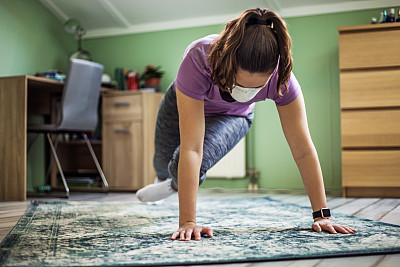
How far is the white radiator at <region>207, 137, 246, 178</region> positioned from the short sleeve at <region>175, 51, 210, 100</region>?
2485 millimetres

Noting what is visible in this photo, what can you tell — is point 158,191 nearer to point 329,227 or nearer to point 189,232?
point 189,232

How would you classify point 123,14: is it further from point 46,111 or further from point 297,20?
point 297,20

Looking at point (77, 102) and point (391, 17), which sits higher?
point (391, 17)

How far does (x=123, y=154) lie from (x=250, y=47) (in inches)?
110

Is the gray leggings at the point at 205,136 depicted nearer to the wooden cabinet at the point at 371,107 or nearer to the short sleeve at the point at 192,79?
the short sleeve at the point at 192,79

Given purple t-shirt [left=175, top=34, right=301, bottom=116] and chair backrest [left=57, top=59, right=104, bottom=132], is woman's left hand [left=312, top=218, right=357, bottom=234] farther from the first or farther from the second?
chair backrest [left=57, top=59, right=104, bottom=132]

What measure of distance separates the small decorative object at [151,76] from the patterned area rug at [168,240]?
6.99 ft

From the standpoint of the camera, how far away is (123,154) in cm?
378

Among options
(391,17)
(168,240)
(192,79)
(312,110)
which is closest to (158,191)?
(168,240)

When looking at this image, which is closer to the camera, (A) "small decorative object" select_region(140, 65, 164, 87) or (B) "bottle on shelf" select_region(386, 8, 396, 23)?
(B) "bottle on shelf" select_region(386, 8, 396, 23)

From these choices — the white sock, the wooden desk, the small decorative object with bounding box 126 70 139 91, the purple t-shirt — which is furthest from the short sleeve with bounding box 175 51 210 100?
the small decorative object with bounding box 126 70 139 91

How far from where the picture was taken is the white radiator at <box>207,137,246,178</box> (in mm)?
3814

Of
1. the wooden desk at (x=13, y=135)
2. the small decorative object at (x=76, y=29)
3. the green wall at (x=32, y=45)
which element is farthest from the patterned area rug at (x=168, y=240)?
the small decorative object at (x=76, y=29)

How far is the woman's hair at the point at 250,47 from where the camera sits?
1.13 m
